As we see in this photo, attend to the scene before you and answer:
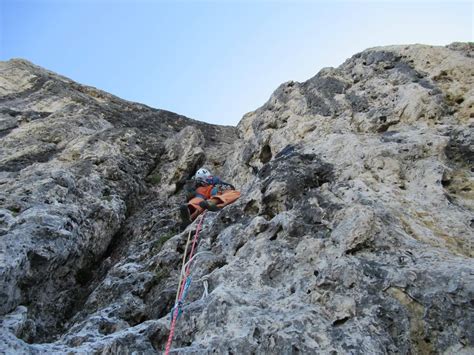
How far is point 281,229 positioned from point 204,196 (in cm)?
353

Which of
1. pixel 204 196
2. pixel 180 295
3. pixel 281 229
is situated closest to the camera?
pixel 180 295

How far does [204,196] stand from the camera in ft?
31.9

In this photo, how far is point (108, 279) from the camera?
7.55 metres

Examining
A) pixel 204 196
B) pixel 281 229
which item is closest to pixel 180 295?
pixel 281 229

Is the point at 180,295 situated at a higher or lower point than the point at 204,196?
lower

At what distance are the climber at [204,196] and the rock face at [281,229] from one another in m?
0.53

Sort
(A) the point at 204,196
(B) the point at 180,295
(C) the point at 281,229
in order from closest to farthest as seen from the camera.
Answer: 1. (B) the point at 180,295
2. (C) the point at 281,229
3. (A) the point at 204,196

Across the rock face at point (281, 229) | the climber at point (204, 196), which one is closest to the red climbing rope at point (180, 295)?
the rock face at point (281, 229)

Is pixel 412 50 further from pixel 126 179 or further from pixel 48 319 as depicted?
pixel 48 319

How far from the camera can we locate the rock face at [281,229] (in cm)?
464

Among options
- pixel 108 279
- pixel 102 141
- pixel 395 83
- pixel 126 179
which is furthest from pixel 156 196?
pixel 395 83

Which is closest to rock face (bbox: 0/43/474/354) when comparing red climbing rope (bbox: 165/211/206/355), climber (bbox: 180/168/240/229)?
red climbing rope (bbox: 165/211/206/355)

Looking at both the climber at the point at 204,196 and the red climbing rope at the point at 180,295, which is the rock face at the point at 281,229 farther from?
the climber at the point at 204,196

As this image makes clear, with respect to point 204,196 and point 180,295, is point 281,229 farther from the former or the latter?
point 204,196
